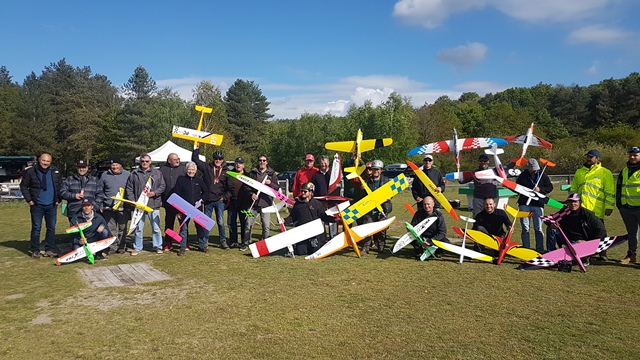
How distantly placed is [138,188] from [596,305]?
7.67 m

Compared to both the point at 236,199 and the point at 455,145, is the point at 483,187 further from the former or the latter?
the point at 236,199

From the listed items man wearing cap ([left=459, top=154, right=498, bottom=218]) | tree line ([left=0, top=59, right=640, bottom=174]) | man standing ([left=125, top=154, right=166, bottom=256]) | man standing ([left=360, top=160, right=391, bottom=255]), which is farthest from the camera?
tree line ([left=0, top=59, right=640, bottom=174])

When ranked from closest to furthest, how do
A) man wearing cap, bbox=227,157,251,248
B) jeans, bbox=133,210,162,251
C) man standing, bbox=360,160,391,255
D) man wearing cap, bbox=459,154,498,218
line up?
jeans, bbox=133,210,162,251
man wearing cap, bbox=459,154,498,218
man standing, bbox=360,160,391,255
man wearing cap, bbox=227,157,251,248

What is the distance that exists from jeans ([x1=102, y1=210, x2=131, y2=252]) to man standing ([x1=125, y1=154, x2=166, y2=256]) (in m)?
0.28

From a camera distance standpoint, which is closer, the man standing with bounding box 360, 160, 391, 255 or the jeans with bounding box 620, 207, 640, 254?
the jeans with bounding box 620, 207, 640, 254

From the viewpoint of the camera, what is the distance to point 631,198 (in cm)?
698

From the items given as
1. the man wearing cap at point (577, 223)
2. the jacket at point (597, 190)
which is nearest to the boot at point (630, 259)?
the man wearing cap at point (577, 223)

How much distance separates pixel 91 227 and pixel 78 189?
861 millimetres

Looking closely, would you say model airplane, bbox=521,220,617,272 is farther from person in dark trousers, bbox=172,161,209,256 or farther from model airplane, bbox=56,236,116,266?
model airplane, bbox=56,236,116,266

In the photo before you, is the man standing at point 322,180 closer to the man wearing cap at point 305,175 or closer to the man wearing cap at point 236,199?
the man wearing cap at point 305,175

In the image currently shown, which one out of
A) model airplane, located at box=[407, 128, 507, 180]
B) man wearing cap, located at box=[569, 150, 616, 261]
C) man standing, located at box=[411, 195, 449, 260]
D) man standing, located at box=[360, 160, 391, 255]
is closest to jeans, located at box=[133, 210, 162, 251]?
man standing, located at box=[360, 160, 391, 255]

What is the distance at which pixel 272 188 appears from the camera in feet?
29.2

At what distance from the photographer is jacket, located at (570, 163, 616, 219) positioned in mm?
7406

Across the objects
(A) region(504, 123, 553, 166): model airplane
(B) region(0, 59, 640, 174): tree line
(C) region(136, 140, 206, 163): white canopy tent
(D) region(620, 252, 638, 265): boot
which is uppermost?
(B) region(0, 59, 640, 174): tree line
